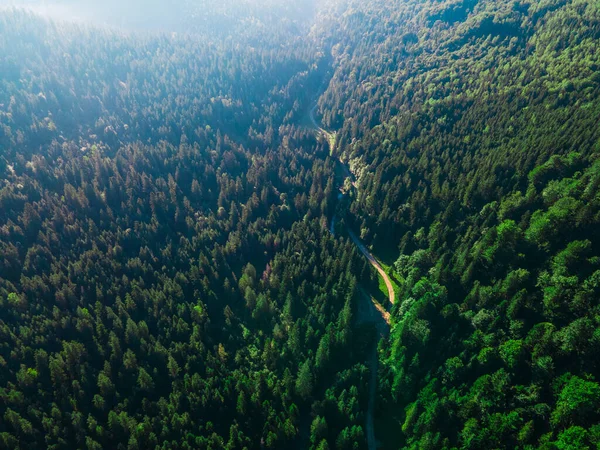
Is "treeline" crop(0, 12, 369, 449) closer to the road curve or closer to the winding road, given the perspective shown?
the winding road

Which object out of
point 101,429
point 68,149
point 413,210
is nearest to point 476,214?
point 413,210

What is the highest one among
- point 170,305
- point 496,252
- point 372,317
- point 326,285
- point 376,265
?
point 376,265

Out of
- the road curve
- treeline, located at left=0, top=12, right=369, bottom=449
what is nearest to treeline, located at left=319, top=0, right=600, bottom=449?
the road curve

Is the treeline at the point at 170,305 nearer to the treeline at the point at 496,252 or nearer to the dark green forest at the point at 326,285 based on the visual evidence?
the dark green forest at the point at 326,285

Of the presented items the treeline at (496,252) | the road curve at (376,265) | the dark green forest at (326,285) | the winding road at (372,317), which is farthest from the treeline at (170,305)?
the treeline at (496,252)

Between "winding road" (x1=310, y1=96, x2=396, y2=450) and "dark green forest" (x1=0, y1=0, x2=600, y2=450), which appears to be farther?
"winding road" (x1=310, y1=96, x2=396, y2=450)

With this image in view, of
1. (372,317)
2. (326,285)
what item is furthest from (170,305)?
(372,317)

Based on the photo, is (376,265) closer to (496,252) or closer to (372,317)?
(372,317)

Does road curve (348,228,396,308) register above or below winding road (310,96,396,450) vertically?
above
